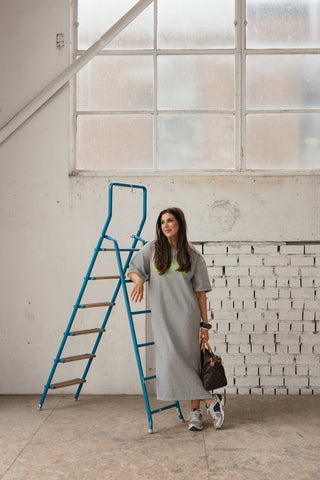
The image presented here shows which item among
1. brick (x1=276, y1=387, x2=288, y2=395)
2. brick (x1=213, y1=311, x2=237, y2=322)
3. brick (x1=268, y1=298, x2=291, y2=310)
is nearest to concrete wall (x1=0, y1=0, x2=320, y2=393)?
brick (x1=268, y1=298, x2=291, y2=310)

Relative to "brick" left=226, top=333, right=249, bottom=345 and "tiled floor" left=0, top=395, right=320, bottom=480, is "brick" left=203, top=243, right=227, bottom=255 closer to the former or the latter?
"brick" left=226, top=333, right=249, bottom=345

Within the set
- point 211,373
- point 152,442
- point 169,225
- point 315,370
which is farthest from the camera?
point 315,370

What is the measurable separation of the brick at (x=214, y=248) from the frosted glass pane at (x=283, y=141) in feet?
2.63

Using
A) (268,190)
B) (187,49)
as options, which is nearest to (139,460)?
(268,190)

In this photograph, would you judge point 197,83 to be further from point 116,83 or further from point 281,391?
point 281,391

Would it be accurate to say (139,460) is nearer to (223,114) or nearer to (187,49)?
(223,114)

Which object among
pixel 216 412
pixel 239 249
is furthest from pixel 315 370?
pixel 216 412

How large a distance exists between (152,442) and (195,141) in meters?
2.64

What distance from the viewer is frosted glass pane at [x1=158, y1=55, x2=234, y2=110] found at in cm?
464

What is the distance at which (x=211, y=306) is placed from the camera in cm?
452

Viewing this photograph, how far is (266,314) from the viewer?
4492 mm

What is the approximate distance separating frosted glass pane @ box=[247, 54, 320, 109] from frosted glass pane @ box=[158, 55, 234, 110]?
0.85 ft

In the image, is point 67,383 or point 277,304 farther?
point 277,304

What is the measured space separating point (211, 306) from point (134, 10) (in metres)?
2.68
